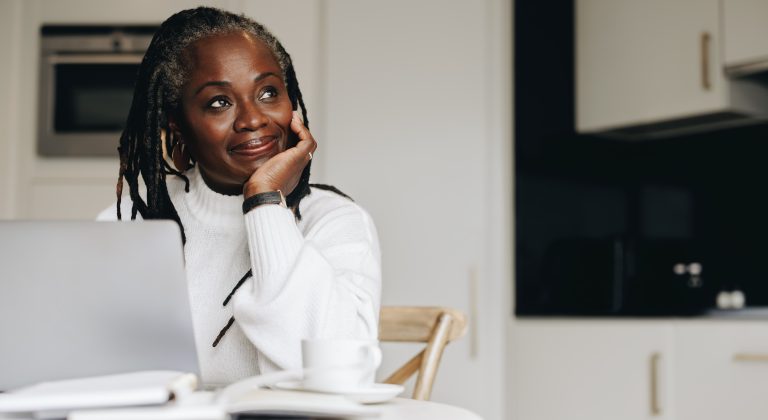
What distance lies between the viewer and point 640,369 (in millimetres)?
2697

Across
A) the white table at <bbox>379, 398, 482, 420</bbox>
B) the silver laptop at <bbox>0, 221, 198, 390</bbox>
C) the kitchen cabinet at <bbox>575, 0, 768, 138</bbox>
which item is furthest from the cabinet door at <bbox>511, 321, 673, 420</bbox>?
the silver laptop at <bbox>0, 221, 198, 390</bbox>

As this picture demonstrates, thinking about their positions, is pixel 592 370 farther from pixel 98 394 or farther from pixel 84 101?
pixel 98 394

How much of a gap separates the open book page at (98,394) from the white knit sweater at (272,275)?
38 centimetres

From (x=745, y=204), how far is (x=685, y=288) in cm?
35

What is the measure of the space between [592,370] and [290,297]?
1.78 meters

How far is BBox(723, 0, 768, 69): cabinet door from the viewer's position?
2711mm

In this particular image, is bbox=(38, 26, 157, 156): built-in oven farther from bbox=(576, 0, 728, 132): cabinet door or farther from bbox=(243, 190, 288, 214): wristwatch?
bbox=(243, 190, 288, 214): wristwatch

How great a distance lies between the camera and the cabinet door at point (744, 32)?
107 inches

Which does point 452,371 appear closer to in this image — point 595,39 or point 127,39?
point 595,39

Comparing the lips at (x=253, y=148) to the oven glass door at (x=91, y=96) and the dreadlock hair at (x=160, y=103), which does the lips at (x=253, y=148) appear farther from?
the oven glass door at (x=91, y=96)

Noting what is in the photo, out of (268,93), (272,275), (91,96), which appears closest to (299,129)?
(268,93)

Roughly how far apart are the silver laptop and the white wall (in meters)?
1.89

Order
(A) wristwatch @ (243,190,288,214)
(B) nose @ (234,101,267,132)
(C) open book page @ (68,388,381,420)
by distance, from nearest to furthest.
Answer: (C) open book page @ (68,388,381,420), (A) wristwatch @ (243,190,288,214), (B) nose @ (234,101,267,132)

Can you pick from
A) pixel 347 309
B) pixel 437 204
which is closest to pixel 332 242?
pixel 347 309
